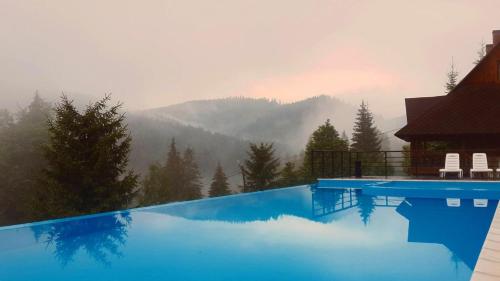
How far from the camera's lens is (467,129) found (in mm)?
15641

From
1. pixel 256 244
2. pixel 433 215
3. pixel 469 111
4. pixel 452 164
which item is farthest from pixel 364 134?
pixel 256 244

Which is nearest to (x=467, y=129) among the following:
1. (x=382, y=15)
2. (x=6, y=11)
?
(x=382, y=15)

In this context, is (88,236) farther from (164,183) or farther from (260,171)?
(164,183)

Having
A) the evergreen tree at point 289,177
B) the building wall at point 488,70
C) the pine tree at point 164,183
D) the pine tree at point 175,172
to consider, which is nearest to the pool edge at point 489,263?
the building wall at point 488,70

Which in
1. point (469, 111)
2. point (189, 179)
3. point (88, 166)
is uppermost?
point (469, 111)

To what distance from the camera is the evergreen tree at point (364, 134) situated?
6047cm

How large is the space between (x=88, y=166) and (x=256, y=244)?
604 inches

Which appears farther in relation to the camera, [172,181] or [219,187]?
[172,181]

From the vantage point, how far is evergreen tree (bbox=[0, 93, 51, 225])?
115 feet

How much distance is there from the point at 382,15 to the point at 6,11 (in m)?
65.8

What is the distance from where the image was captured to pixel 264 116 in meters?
120

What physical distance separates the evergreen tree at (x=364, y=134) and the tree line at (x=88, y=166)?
0.48 feet

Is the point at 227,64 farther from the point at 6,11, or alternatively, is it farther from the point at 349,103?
the point at 349,103

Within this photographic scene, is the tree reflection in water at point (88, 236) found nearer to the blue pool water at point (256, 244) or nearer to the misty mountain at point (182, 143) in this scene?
the blue pool water at point (256, 244)
